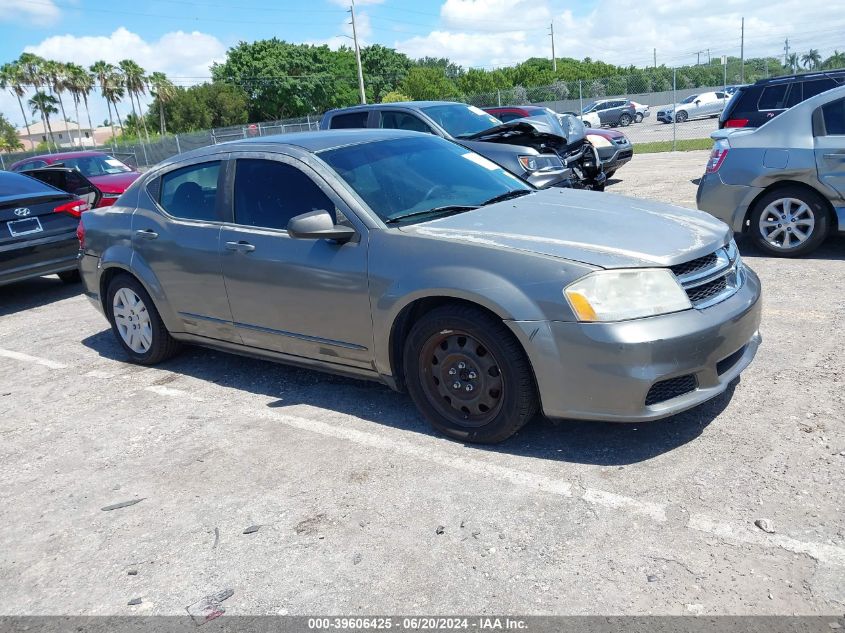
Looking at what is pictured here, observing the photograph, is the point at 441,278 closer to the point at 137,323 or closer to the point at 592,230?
the point at 592,230

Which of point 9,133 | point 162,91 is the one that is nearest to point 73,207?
point 162,91

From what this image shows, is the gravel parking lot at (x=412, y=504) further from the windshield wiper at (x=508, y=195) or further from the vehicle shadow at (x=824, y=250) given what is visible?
the vehicle shadow at (x=824, y=250)

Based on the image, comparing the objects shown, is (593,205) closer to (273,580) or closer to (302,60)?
(273,580)

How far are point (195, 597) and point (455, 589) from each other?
1.02m

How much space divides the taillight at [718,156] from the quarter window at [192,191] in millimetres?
4925

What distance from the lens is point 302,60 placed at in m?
74.2

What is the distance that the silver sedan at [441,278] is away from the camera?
348 cm

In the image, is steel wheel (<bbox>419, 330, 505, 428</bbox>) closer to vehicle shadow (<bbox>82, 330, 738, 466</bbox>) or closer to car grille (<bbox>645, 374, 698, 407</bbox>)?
vehicle shadow (<bbox>82, 330, 738, 466</bbox>)

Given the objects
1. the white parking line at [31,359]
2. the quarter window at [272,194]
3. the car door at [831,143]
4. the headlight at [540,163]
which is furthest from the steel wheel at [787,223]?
the white parking line at [31,359]

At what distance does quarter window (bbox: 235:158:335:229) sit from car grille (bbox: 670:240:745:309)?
199 centimetres

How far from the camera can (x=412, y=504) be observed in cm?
344

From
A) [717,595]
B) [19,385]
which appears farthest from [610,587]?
[19,385]

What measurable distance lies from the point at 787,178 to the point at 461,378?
4.73 metres

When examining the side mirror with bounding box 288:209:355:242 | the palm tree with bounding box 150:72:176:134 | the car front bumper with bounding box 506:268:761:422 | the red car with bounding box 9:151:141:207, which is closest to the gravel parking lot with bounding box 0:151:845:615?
the car front bumper with bounding box 506:268:761:422
